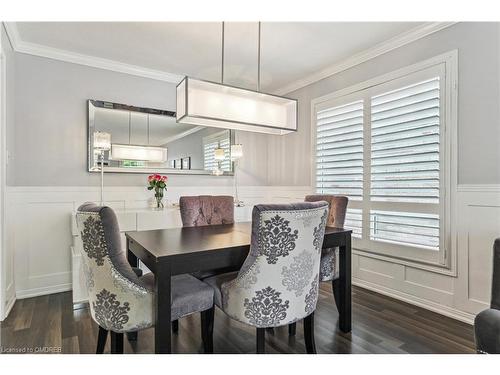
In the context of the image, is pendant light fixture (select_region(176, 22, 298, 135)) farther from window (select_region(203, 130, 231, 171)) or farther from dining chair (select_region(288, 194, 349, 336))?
window (select_region(203, 130, 231, 171))

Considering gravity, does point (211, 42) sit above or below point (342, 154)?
above

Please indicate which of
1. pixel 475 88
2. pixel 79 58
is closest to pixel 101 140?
pixel 79 58

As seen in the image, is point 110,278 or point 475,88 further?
point 475,88

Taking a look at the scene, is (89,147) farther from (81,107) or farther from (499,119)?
(499,119)

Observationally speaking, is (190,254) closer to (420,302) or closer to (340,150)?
(420,302)

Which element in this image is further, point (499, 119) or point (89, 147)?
point (89, 147)

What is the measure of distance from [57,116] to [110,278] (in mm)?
2348

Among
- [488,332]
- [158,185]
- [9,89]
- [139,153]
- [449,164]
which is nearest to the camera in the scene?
[488,332]

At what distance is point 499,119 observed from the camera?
7.18 ft

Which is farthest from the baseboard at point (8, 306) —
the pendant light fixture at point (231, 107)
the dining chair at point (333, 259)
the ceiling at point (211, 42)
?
the ceiling at point (211, 42)

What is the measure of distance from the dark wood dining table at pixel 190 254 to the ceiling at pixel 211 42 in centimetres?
179

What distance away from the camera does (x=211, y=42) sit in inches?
113
